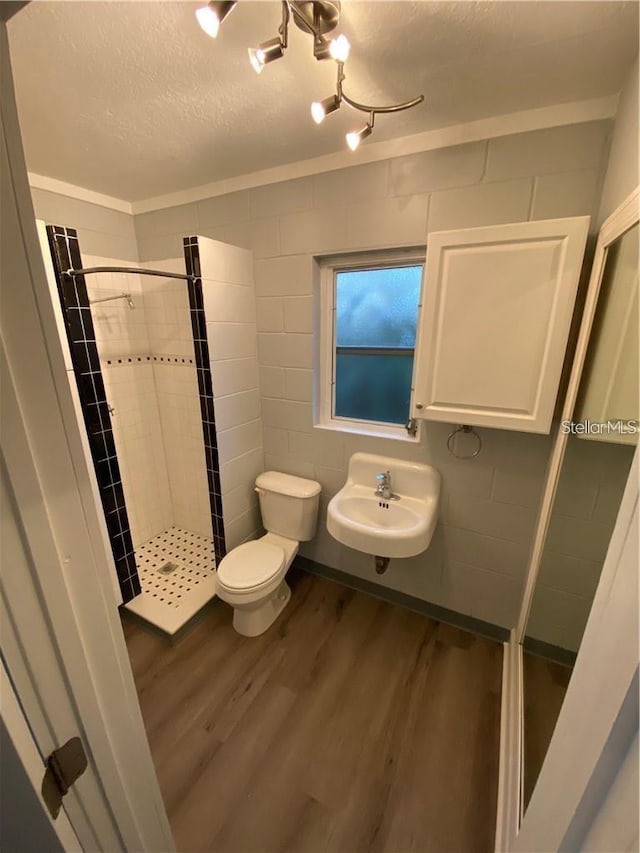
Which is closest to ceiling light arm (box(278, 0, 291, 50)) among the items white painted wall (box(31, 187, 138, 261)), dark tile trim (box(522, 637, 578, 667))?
white painted wall (box(31, 187, 138, 261))

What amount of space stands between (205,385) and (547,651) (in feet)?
6.46

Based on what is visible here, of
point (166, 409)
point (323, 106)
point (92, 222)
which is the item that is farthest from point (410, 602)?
point (92, 222)

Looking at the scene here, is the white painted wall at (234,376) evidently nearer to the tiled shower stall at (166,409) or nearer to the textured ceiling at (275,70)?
the tiled shower stall at (166,409)

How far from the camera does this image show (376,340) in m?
1.79

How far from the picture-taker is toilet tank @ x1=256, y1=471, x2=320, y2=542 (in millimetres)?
1946

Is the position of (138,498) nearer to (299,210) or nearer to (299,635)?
(299,635)

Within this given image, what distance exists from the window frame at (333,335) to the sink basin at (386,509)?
0.17 metres

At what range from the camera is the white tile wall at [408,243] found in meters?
1.27

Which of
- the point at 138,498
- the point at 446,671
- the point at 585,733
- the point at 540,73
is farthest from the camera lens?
the point at 138,498

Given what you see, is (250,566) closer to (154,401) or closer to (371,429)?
(371,429)

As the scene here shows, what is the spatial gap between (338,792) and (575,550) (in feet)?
4.20

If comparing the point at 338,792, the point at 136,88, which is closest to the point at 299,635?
the point at 338,792

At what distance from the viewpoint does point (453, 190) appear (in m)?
1.38

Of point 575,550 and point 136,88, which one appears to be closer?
point 136,88
